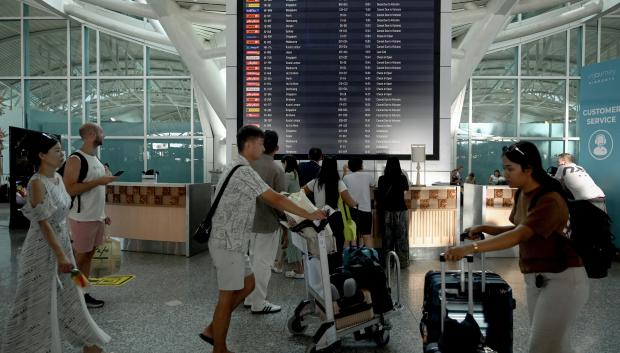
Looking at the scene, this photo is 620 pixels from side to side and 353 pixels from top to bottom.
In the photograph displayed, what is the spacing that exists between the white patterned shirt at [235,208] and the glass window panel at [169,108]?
676 inches

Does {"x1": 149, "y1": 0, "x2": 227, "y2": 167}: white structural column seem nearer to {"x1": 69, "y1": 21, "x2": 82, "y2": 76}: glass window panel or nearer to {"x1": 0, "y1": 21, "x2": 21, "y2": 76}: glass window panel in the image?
{"x1": 69, "y1": 21, "x2": 82, "y2": 76}: glass window panel

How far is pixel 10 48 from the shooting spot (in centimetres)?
1852

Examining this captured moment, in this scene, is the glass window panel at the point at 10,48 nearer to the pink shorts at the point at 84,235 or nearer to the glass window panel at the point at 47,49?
the glass window panel at the point at 47,49

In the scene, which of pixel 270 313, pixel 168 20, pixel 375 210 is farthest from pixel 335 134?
pixel 168 20

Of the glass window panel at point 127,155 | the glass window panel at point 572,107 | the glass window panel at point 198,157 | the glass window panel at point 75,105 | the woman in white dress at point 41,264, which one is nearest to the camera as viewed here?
the woman in white dress at point 41,264

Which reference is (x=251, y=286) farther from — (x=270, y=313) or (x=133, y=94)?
(x=133, y=94)

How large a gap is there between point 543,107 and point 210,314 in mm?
17200

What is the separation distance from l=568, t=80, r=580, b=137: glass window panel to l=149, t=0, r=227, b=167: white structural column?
12.6 m

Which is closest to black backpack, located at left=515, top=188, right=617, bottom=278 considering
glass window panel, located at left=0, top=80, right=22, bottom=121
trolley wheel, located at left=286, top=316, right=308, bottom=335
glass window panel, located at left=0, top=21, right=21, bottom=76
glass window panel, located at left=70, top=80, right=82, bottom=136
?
trolley wheel, located at left=286, top=316, right=308, bottom=335

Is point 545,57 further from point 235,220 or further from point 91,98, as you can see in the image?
point 235,220

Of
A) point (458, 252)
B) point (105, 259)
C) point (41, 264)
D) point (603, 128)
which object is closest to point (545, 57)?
point (603, 128)

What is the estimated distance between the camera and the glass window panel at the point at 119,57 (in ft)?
62.8

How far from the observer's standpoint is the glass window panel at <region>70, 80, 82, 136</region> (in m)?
18.8

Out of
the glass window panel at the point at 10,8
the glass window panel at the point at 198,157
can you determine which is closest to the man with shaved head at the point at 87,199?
the glass window panel at the point at 198,157
